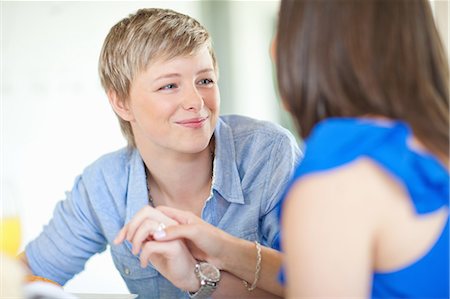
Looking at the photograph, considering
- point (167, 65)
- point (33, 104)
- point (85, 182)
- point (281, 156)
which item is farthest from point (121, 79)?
point (33, 104)

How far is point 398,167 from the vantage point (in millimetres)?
828

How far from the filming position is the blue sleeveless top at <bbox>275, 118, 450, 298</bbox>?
0.83 metres

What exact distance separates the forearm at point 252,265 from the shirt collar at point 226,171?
224 mm

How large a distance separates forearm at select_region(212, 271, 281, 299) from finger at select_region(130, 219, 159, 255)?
245mm

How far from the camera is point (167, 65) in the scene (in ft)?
5.34

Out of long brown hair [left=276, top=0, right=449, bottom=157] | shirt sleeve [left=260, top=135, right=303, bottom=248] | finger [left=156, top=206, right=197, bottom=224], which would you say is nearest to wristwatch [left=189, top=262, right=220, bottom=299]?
finger [left=156, top=206, right=197, bottom=224]

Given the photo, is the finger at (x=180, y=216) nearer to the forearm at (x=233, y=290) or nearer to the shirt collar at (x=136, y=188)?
the forearm at (x=233, y=290)

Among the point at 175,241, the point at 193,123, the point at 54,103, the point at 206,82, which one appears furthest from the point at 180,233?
the point at 54,103

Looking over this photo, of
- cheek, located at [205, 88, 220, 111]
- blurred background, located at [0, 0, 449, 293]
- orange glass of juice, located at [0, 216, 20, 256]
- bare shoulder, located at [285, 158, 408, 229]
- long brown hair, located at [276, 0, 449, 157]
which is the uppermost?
long brown hair, located at [276, 0, 449, 157]

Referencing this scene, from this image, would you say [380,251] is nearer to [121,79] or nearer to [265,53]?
[121,79]

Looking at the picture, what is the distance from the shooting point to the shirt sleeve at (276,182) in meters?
1.67

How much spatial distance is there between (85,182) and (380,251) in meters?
1.09

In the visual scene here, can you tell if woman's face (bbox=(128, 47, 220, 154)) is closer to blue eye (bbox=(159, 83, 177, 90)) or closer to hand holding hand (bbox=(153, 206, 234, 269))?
blue eye (bbox=(159, 83, 177, 90))

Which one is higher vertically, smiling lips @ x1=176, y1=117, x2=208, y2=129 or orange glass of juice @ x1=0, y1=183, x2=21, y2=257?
orange glass of juice @ x1=0, y1=183, x2=21, y2=257
